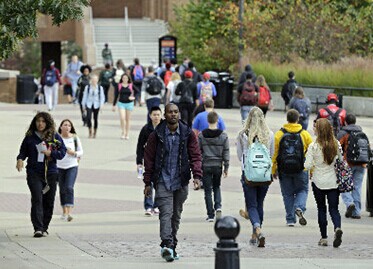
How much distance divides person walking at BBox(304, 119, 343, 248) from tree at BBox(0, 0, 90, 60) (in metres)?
3.20

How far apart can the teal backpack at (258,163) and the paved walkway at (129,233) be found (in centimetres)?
82

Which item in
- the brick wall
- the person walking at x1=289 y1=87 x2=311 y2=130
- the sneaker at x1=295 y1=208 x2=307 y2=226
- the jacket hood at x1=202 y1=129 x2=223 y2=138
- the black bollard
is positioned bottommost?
the sneaker at x1=295 y1=208 x2=307 y2=226

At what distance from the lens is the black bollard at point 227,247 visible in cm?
850

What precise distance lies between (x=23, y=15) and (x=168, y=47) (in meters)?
33.7

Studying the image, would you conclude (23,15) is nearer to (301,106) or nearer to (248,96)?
A: (301,106)

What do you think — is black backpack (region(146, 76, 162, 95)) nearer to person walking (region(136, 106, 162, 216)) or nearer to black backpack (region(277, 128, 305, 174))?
person walking (region(136, 106, 162, 216))

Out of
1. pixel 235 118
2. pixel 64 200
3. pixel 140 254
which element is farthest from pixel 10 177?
pixel 235 118

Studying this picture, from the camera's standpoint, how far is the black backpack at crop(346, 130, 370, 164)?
1733 centimetres

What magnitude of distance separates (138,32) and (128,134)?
34.4 m

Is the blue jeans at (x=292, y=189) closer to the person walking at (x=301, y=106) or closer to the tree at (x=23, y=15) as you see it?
the tree at (x=23, y=15)

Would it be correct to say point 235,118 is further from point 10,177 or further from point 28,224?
point 28,224

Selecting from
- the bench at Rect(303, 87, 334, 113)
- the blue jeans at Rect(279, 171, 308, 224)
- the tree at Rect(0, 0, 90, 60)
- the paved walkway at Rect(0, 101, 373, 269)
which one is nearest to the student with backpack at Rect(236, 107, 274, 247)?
the paved walkway at Rect(0, 101, 373, 269)

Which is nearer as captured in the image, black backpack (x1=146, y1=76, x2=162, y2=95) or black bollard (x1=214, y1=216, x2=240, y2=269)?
black bollard (x1=214, y1=216, x2=240, y2=269)

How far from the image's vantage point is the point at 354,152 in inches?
684
